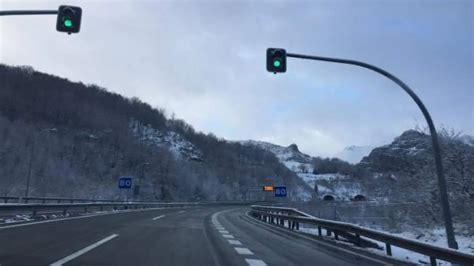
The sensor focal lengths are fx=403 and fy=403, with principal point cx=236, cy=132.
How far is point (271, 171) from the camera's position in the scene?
19612 centimetres

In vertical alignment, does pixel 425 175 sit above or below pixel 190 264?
above

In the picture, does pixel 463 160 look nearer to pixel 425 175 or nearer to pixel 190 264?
pixel 425 175

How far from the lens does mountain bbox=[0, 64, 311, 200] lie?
307 ft

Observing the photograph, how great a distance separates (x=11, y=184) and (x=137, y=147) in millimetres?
60900

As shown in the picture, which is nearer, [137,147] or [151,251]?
[151,251]

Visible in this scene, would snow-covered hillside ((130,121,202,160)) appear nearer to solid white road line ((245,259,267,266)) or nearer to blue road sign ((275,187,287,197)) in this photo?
blue road sign ((275,187,287,197))

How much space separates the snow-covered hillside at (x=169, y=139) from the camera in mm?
165750

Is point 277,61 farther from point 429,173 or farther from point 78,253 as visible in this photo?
point 429,173

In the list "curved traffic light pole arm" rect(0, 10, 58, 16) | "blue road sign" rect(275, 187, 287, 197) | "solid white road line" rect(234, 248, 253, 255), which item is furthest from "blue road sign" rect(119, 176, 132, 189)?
"solid white road line" rect(234, 248, 253, 255)

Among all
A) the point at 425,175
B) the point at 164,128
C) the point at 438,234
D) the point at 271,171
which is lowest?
the point at 438,234

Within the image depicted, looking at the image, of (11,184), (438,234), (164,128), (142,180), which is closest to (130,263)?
(438,234)

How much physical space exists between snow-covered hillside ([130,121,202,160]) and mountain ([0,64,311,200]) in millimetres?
485

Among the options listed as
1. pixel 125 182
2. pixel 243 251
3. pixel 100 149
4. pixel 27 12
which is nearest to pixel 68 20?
pixel 27 12

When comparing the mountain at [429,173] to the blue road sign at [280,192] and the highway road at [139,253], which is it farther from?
the highway road at [139,253]
